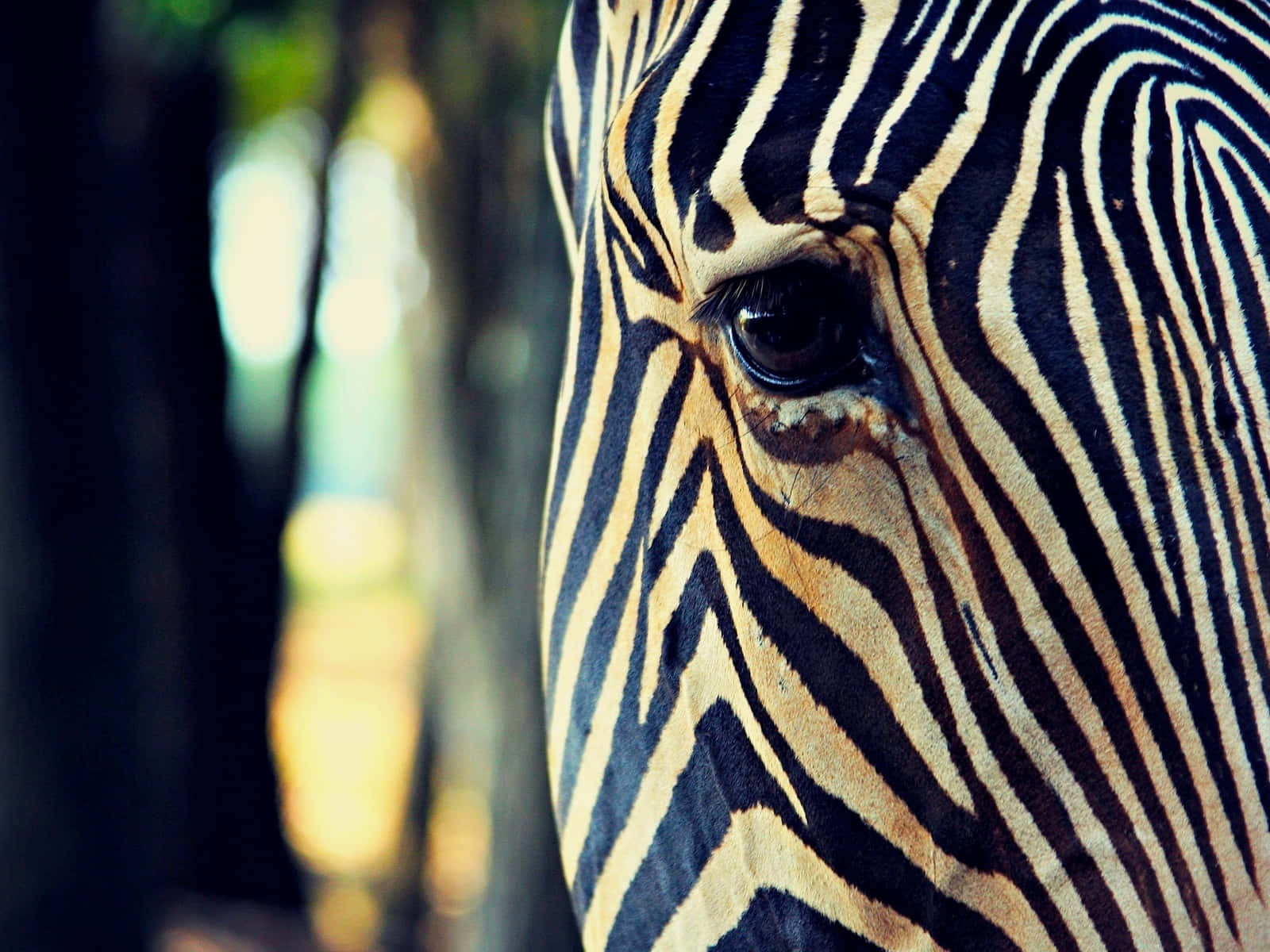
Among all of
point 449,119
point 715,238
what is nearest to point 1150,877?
point 715,238

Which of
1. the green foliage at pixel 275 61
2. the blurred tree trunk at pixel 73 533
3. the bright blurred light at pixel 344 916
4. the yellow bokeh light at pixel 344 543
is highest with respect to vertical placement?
the green foliage at pixel 275 61

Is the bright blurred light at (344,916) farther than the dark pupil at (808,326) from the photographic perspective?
Yes

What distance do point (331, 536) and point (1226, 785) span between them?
110 ft

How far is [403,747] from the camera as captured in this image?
47.0 ft

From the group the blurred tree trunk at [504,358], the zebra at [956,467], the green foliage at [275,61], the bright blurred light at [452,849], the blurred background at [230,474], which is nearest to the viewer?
the zebra at [956,467]

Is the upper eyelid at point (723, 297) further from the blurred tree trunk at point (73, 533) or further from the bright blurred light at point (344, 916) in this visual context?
the bright blurred light at point (344, 916)

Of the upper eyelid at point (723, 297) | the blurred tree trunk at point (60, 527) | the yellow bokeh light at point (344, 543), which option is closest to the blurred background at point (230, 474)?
the blurred tree trunk at point (60, 527)

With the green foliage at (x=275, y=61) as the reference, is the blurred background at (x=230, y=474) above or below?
below

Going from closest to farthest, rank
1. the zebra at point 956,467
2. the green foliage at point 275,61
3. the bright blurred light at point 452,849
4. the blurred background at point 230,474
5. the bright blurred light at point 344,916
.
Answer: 1. the zebra at point 956,467
2. the blurred background at point 230,474
3. the green foliage at point 275,61
4. the bright blurred light at point 344,916
5. the bright blurred light at point 452,849

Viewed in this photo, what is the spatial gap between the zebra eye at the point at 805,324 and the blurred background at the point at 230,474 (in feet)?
9.74

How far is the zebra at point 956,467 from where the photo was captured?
1132 mm

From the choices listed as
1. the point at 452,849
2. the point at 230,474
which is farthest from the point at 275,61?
the point at 452,849

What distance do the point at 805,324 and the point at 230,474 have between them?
1085 cm

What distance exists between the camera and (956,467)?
1209 mm
